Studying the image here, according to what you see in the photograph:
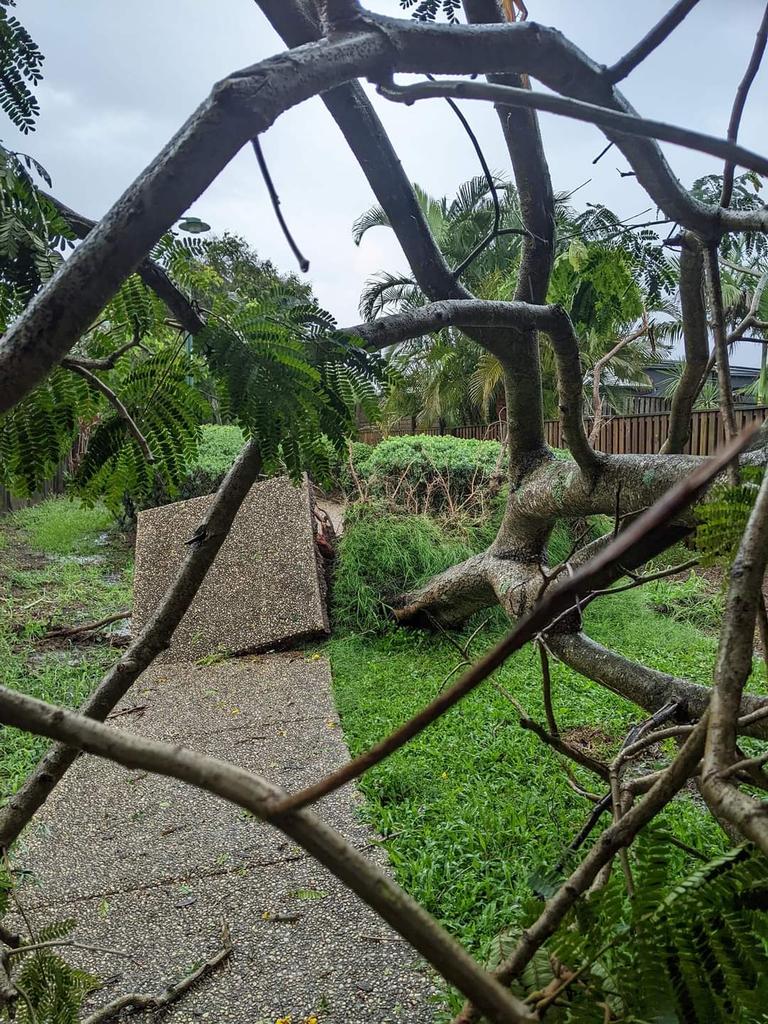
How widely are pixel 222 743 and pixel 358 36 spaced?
3.22 metres

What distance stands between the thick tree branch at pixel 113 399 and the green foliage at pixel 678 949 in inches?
40.6

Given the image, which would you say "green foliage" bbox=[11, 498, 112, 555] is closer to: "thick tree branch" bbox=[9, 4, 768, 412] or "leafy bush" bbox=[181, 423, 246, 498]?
"leafy bush" bbox=[181, 423, 246, 498]

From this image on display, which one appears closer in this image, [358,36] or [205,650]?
[358,36]

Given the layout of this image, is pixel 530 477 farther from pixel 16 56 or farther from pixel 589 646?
pixel 16 56

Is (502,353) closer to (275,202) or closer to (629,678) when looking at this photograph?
(629,678)

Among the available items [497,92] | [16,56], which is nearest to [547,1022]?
[497,92]

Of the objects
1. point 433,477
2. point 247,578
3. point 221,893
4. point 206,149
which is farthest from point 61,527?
point 206,149

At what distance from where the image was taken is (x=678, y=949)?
0.63 meters

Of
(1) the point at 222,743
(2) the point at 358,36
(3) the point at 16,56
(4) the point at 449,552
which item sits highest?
(3) the point at 16,56

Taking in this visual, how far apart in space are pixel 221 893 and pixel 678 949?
1.97 m

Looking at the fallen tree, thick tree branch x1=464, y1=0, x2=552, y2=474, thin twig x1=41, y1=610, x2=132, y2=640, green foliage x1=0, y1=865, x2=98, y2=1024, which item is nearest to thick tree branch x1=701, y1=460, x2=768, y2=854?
the fallen tree

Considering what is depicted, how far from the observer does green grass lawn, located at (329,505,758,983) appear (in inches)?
89.2

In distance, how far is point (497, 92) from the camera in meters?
0.62

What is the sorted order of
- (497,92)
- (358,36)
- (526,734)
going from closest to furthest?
(497,92), (358,36), (526,734)
